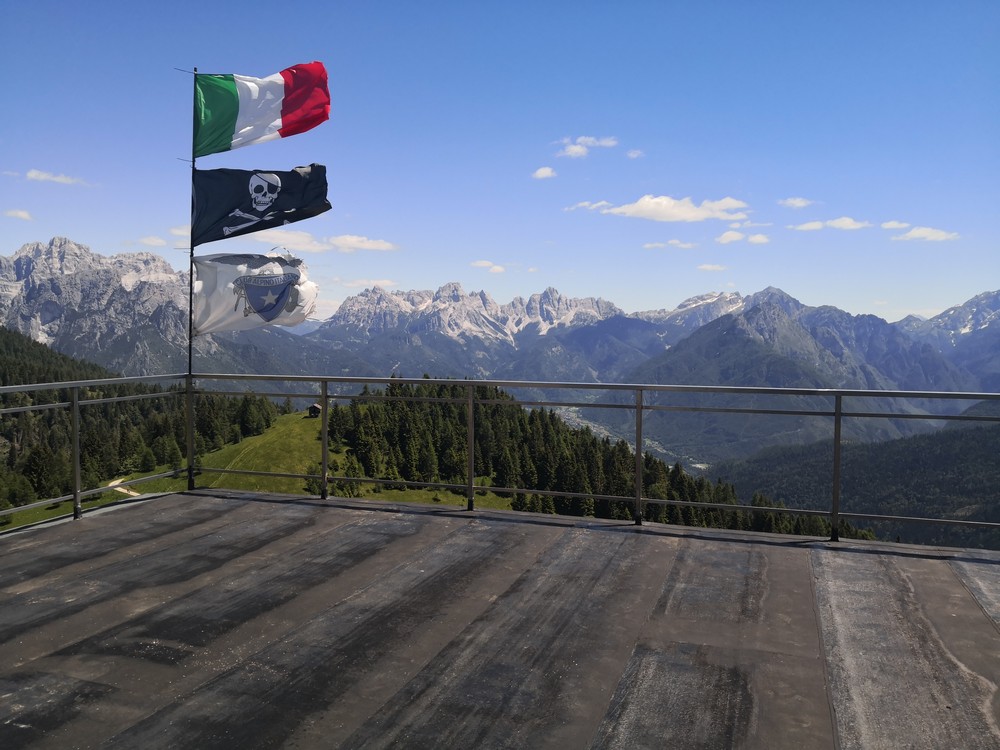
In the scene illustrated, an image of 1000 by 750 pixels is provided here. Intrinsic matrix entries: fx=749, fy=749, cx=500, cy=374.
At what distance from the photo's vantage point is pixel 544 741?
3.36 m

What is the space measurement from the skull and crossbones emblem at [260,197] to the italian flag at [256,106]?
0.64 m

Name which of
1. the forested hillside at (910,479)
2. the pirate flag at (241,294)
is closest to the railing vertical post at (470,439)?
the pirate flag at (241,294)

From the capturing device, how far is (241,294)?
8.94m

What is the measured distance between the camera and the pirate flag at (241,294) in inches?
352

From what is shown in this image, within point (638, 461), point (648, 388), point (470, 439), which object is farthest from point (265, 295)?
point (638, 461)

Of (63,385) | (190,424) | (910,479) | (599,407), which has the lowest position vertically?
(910,479)

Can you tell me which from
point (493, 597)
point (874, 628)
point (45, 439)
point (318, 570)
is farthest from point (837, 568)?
point (45, 439)

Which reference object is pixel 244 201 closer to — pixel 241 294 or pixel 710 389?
pixel 241 294

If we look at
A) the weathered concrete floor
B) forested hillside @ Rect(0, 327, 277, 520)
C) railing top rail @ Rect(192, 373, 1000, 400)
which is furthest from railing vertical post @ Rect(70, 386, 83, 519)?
forested hillside @ Rect(0, 327, 277, 520)

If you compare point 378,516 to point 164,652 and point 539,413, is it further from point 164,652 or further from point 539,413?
point 539,413

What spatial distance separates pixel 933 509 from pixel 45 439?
522ft

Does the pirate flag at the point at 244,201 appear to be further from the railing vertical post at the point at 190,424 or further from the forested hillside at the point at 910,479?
the forested hillside at the point at 910,479

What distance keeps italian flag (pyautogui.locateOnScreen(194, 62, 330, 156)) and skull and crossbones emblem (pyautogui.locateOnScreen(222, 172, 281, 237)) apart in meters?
0.64

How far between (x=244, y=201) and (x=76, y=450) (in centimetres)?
342
